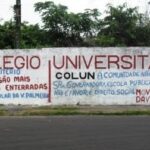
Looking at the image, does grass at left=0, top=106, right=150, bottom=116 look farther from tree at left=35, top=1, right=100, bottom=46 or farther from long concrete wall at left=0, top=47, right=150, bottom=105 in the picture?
tree at left=35, top=1, right=100, bottom=46

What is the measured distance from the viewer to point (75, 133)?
1425 cm

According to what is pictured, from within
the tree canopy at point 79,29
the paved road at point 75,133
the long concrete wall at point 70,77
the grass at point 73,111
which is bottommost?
the paved road at point 75,133

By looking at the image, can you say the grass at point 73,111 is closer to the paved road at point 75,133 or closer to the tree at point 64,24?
the paved road at point 75,133

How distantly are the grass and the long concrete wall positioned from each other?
0.70 metres

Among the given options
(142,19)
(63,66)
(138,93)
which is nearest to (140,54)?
(138,93)

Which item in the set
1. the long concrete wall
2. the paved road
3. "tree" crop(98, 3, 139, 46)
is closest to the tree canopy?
"tree" crop(98, 3, 139, 46)

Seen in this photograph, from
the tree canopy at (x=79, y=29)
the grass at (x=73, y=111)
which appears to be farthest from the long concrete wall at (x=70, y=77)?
the tree canopy at (x=79, y=29)

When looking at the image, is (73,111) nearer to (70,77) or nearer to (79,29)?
(70,77)

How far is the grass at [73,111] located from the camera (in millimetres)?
20422

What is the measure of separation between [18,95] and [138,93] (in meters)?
4.41

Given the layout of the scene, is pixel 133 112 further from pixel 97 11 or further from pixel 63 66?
pixel 97 11

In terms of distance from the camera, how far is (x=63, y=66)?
75.2 feet

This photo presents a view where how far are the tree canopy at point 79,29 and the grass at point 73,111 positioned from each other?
41.2ft

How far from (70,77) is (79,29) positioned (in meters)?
14.1
